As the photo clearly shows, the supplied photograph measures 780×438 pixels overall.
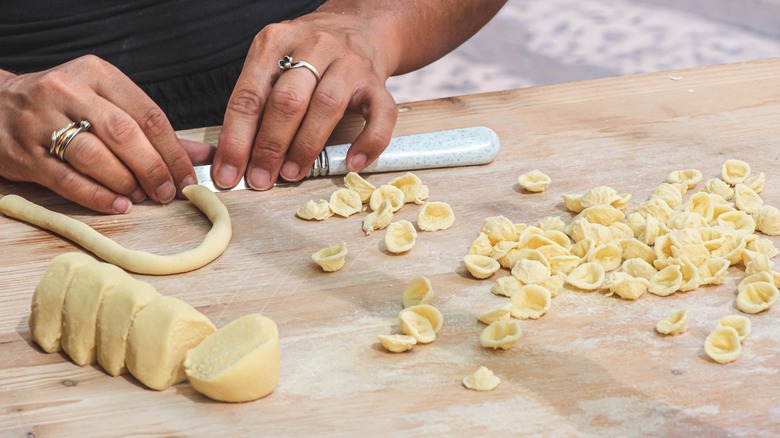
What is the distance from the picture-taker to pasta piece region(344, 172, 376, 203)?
5.11ft

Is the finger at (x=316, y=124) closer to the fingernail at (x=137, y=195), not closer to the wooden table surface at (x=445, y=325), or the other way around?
the wooden table surface at (x=445, y=325)

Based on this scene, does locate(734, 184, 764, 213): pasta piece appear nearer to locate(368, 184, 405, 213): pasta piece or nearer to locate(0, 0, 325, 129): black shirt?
locate(368, 184, 405, 213): pasta piece

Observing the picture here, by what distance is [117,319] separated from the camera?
1.12 meters

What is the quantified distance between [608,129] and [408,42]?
0.47 metres

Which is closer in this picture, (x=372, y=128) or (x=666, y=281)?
(x=666, y=281)

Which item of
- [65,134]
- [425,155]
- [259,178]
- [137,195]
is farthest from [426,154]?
[65,134]

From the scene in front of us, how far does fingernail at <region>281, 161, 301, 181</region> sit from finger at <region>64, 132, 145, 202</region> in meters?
0.26

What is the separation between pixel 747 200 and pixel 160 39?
1.26 metres

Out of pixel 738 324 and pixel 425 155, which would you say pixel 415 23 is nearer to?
pixel 425 155

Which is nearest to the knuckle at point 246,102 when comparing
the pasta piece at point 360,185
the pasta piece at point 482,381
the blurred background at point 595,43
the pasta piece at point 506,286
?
the pasta piece at point 360,185

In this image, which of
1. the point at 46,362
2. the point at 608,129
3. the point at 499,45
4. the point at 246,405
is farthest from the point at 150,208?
the point at 499,45

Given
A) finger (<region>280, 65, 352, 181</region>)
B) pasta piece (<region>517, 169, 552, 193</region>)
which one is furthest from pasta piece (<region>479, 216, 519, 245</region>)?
finger (<region>280, 65, 352, 181</region>)

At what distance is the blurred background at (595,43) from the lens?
14.6ft

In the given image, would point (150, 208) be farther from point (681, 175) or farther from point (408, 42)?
point (681, 175)
